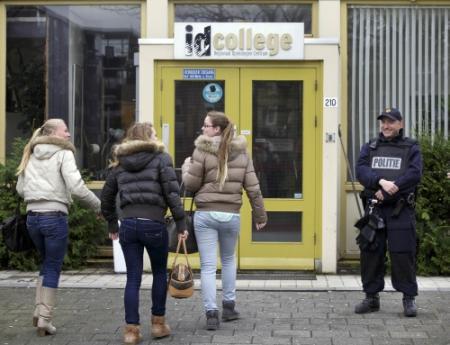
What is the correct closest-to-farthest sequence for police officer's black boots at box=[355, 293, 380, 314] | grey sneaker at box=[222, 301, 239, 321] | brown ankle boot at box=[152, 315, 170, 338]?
brown ankle boot at box=[152, 315, 170, 338], grey sneaker at box=[222, 301, 239, 321], police officer's black boots at box=[355, 293, 380, 314]

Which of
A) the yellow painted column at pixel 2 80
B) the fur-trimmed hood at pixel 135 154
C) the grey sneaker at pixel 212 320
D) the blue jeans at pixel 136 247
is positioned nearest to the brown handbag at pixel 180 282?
the blue jeans at pixel 136 247

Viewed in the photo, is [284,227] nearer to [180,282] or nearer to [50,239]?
[180,282]

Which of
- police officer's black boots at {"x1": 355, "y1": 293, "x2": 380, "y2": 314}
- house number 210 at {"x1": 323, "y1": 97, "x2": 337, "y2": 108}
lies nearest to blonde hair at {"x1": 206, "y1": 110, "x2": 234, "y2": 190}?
police officer's black boots at {"x1": 355, "y1": 293, "x2": 380, "y2": 314}

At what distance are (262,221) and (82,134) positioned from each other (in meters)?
3.78

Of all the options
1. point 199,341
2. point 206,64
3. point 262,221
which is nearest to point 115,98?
point 206,64

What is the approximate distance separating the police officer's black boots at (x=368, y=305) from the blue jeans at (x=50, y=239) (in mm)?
2577

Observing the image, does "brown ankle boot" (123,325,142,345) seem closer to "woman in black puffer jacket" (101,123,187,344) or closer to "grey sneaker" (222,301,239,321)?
"woman in black puffer jacket" (101,123,187,344)

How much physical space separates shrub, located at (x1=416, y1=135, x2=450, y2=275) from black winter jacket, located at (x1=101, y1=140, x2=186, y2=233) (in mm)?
3517

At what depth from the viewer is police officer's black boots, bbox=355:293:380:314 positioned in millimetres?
6895

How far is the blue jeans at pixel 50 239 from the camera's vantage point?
6.17 m

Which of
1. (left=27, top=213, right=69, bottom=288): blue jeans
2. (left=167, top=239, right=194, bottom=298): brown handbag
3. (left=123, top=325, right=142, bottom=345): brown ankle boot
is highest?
(left=27, top=213, right=69, bottom=288): blue jeans

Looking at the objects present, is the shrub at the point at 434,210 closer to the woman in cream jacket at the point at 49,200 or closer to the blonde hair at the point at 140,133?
the blonde hair at the point at 140,133

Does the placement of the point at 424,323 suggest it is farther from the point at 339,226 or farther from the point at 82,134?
the point at 82,134

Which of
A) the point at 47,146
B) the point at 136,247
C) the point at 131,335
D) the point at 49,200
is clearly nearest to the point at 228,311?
the point at 131,335
